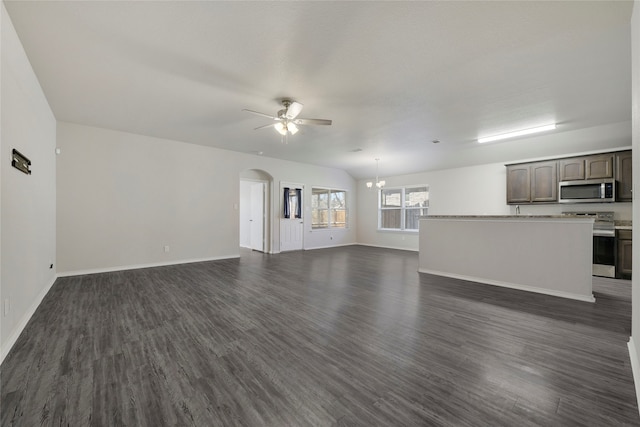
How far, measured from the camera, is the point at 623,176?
4.83 m

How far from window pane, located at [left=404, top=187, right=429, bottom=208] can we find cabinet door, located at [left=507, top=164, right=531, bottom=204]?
7.32 feet

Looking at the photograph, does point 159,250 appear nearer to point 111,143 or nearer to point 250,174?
point 111,143

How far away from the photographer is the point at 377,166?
8148 mm

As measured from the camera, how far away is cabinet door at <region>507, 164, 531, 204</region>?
233 inches

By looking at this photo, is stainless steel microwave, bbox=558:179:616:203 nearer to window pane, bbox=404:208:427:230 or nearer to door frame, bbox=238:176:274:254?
window pane, bbox=404:208:427:230

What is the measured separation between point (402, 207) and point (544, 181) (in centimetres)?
373

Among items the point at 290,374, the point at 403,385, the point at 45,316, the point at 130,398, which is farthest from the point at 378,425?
the point at 45,316

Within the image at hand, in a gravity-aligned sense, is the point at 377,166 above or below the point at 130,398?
above

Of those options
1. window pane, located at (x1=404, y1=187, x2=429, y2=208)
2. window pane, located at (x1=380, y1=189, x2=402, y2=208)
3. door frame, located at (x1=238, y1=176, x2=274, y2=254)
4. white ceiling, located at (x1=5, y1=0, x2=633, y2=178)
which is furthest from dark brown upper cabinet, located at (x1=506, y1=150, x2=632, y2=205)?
door frame, located at (x1=238, y1=176, x2=274, y2=254)

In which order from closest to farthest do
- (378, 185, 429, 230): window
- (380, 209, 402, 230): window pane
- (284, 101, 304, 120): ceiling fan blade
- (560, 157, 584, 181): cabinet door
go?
(284, 101, 304, 120): ceiling fan blade → (560, 157, 584, 181): cabinet door → (378, 185, 429, 230): window → (380, 209, 402, 230): window pane

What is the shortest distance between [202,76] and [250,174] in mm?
4369

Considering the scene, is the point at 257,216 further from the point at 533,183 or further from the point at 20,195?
the point at 533,183

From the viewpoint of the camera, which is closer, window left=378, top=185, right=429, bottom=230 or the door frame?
the door frame

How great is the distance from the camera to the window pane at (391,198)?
8799 millimetres
